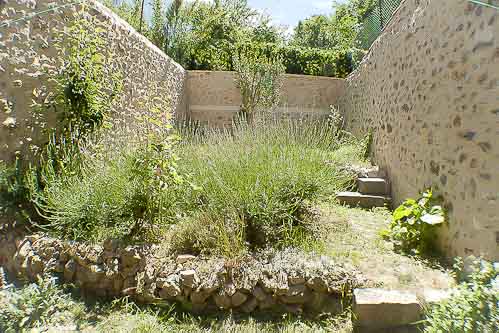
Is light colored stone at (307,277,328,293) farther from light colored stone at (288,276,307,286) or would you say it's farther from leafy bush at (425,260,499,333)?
leafy bush at (425,260,499,333)

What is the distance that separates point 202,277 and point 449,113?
253 centimetres

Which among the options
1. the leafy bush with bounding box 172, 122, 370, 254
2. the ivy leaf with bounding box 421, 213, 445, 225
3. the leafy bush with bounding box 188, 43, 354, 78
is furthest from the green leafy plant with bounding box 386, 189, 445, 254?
the leafy bush with bounding box 188, 43, 354, 78

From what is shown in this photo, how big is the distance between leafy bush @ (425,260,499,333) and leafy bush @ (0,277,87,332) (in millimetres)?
2333

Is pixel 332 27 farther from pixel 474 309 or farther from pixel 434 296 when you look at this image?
pixel 474 309

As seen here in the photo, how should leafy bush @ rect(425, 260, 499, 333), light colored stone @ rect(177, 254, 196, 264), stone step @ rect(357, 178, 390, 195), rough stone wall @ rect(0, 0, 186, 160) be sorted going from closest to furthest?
1. leafy bush @ rect(425, 260, 499, 333)
2. light colored stone @ rect(177, 254, 196, 264)
3. rough stone wall @ rect(0, 0, 186, 160)
4. stone step @ rect(357, 178, 390, 195)

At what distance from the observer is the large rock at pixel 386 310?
6.86 ft

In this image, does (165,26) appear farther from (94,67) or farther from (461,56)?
(461,56)

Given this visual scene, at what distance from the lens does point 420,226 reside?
3.15 metres

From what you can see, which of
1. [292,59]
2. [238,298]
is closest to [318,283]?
[238,298]

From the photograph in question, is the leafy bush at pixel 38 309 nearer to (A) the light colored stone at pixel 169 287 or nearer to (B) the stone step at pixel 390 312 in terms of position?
(A) the light colored stone at pixel 169 287

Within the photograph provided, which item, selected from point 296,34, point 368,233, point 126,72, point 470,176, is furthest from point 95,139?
point 296,34

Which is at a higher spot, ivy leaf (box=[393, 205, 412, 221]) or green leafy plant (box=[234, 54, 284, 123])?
green leafy plant (box=[234, 54, 284, 123])

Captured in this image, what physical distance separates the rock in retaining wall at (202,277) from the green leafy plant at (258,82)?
6.26m

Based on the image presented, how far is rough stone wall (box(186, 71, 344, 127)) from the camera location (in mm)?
9211
